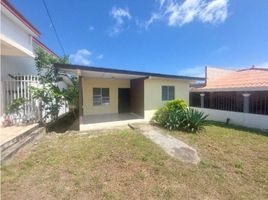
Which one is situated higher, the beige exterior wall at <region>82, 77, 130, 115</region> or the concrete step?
the beige exterior wall at <region>82, 77, 130, 115</region>

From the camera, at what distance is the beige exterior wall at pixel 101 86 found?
12.3m

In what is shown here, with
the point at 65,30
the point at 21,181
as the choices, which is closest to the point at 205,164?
the point at 21,181

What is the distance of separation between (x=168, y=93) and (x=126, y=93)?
11.8 ft

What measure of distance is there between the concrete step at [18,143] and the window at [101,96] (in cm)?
594

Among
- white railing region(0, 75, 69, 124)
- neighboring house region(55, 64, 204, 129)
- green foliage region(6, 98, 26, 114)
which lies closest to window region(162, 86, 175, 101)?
neighboring house region(55, 64, 204, 129)

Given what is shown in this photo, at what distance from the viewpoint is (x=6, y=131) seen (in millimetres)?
5797

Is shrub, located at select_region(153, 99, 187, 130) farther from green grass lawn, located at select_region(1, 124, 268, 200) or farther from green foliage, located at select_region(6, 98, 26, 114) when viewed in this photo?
green foliage, located at select_region(6, 98, 26, 114)

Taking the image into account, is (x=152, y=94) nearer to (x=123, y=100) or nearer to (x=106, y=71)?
(x=123, y=100)

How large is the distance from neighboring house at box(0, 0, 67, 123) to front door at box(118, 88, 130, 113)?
21.9ft

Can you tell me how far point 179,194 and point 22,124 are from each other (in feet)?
22.2

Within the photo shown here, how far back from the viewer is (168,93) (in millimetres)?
11508

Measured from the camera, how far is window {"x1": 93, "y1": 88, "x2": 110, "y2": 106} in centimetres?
1263

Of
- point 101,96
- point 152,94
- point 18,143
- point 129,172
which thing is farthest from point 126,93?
point 129,172

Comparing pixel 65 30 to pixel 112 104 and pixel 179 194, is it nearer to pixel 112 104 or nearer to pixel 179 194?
pixel 112 104
